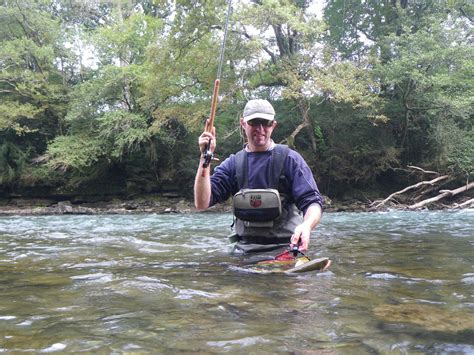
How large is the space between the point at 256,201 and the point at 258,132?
2.06 ft

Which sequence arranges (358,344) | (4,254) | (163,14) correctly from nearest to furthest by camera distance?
(358,344), (4,254), (163,14)

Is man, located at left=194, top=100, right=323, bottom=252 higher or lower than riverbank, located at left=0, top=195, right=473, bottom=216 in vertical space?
higher

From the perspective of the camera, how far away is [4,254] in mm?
5238

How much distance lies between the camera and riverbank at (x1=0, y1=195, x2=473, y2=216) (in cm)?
1663

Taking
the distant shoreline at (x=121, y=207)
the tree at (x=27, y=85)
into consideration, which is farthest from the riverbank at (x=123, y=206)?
the tree at (x=27, y=85)

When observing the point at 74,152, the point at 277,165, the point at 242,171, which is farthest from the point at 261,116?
the point at 74,152

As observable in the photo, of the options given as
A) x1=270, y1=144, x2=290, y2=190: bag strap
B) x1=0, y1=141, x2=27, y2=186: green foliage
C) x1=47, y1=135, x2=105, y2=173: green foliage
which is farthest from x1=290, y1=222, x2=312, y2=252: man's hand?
x1=0, y1=141, x2=27, y2=186: green foliage

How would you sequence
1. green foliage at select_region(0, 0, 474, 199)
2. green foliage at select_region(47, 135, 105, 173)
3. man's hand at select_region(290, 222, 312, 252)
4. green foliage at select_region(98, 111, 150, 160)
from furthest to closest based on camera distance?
green foliage at select_region(47, 135, 105, 173) < green foliage at select_region(98, 111, 150, 160) < green foliage at select_region(0, 0, 474, 199) < man's hand at select_region(290, 222, 312, 252)

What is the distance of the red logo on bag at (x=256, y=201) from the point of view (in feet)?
12.4

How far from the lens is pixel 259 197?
379 cm

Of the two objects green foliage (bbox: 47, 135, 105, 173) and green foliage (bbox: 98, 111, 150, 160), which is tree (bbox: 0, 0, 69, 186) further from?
green foliage (bbox: 98, 111, 150, 160)

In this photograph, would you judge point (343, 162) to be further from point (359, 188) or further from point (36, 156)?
point (36, 156)

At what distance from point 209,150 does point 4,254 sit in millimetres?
3302

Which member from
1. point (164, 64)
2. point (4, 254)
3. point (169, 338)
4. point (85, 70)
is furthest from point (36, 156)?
point (169, 338)
